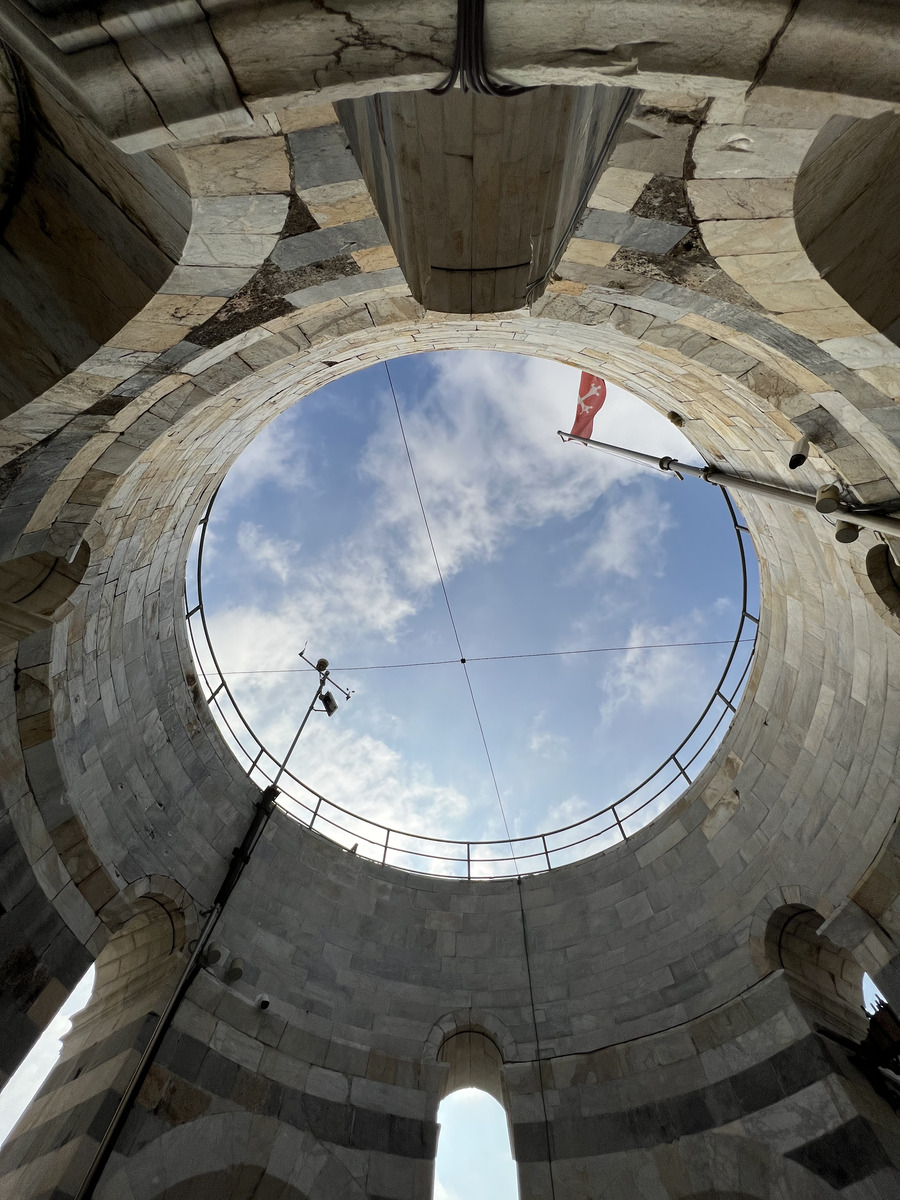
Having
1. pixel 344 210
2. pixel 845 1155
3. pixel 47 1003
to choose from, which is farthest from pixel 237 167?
pixel 845 1155

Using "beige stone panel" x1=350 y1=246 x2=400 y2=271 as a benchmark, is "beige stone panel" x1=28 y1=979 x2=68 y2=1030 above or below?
below

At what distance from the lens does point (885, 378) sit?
158 inches

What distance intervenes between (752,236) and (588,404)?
5.16 m

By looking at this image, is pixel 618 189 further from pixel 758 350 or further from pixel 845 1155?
pixel 845 1155

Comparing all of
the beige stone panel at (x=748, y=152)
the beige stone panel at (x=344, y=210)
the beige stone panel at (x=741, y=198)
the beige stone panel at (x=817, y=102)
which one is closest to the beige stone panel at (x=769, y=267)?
the beige stone panel at (x=741, y=198)

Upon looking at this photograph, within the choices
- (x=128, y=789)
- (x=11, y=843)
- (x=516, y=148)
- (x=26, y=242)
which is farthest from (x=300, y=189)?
(x=128, y=789)

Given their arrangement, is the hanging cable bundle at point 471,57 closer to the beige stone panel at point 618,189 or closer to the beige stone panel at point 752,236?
the beige stone panel at point 618,189

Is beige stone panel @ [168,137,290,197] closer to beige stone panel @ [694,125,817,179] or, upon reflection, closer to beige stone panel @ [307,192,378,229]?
beige stone panel @ [307,192,378,229]

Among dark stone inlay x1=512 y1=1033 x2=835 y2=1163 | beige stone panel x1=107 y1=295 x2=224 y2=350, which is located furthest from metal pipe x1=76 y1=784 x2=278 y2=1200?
beige stone panel x1=107 y1=295 x2=224 y2=350

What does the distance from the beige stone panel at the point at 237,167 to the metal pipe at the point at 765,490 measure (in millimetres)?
4492

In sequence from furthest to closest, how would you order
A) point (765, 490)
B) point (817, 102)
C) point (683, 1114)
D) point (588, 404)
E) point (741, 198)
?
point (588, 404), point (683, 1114), point (765, 490), point (741, 198), point (817, 102)

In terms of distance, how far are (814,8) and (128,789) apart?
873cm

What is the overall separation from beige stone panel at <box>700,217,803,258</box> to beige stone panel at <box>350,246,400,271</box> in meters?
1.87

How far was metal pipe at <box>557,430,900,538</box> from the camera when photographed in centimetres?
468
